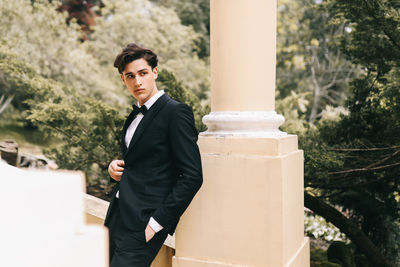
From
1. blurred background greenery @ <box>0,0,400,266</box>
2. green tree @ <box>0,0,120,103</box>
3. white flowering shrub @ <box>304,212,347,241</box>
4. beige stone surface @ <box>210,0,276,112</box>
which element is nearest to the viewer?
beige stone surface @ <box>210,0,276,112</box>

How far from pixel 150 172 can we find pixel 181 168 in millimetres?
189

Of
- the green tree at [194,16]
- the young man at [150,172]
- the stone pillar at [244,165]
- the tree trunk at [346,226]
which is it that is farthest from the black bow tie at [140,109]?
the green tree at [194,16]

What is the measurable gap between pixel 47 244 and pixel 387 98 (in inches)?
195

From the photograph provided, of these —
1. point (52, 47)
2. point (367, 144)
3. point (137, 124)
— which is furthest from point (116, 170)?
point (52, 47)

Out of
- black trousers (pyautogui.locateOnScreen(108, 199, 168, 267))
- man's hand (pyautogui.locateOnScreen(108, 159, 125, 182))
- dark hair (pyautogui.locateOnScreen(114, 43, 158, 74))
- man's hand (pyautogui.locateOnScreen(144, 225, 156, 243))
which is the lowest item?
black trousers (pyautogui.locateOnScreen(108, 199, 168, 267))

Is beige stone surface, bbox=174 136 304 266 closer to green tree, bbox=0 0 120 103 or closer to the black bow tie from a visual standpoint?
the black bow tie

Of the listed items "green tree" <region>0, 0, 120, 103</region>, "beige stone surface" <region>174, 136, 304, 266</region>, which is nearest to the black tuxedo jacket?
"beige stone surface" <region>174, 136, 304, 266</region>

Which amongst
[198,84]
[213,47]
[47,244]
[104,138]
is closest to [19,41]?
[198,84]

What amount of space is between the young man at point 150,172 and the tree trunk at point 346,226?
321 cm

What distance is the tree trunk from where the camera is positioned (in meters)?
5.05

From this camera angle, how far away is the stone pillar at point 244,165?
2.41 m

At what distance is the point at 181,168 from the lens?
2135mm

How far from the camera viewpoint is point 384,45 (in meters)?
4.78

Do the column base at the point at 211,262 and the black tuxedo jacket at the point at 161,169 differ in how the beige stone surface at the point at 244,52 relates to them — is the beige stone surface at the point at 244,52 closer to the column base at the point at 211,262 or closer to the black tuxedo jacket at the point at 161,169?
the black tuxedo jacket at the point at 161,169
